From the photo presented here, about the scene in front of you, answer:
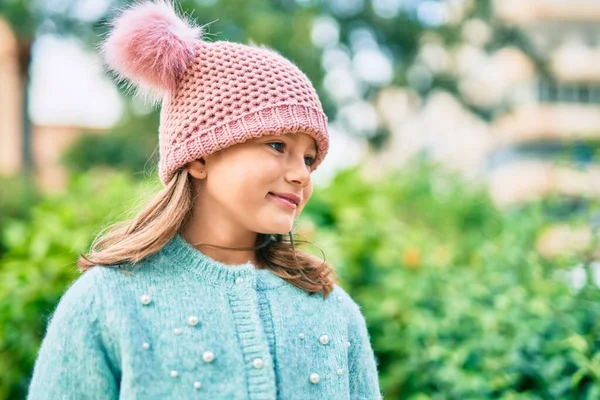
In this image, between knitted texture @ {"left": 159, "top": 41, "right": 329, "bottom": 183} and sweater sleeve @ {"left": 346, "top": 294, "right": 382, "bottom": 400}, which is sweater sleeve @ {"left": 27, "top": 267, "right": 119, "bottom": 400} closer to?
knitted texture @ {"left": 159, "top": 41, "right": 329, "bottom": 183}

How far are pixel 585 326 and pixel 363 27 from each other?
13117 mm

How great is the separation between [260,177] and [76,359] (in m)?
0.63

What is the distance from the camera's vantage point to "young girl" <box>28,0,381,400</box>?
5.42 ft

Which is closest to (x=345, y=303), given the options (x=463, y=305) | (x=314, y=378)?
(x=314, y=378)

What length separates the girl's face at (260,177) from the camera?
1.79 meters

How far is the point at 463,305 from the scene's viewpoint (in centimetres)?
315

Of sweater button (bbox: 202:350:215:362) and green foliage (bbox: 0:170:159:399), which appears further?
green foliage (bbox: 0:170:159:399)

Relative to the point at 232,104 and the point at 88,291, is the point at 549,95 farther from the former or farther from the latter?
the point at 88,291

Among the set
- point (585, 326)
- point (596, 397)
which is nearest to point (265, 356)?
point (596, 397)

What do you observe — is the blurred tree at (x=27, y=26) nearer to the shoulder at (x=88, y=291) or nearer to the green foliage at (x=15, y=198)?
the green foliage at (x=15, y=198)

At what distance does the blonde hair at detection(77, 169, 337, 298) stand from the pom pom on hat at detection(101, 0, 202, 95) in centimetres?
27

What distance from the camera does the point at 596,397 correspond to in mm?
2455

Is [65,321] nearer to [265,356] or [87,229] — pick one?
[265,356]

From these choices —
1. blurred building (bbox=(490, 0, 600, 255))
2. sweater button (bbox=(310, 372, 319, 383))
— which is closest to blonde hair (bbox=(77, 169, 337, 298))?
sweater button (bbox=(310, 372, 319, 383))
